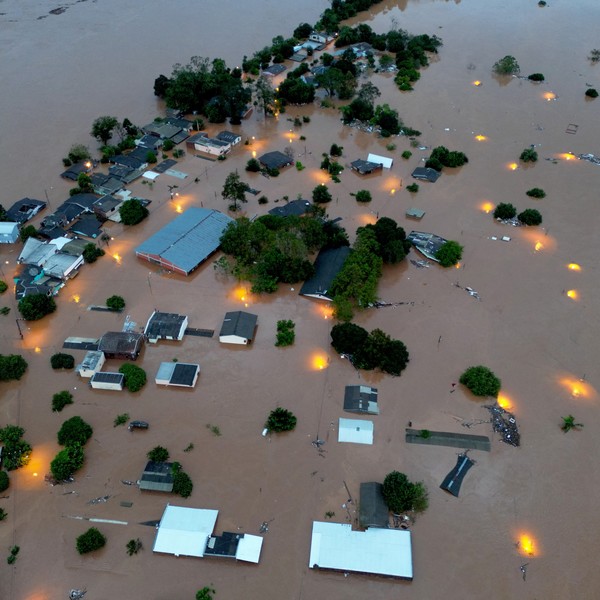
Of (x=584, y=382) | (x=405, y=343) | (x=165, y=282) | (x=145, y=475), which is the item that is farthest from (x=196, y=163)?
(x=584, y=382)

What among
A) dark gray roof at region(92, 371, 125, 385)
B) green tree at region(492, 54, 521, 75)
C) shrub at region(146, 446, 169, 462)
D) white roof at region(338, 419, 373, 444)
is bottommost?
white roof at region(338, 419, 373, 444)

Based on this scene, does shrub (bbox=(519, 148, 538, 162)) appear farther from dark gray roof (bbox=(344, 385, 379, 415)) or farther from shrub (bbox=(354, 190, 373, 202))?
dark gray roof (bbox=(344, 385, 379, 415))

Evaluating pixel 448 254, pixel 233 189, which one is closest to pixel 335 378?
pixel 448 254

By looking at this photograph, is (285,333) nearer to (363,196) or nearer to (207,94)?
(363,196)

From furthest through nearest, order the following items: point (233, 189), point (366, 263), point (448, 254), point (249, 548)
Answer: point (233, 189), point (448, 254), point (366, 263), point (249, 548)

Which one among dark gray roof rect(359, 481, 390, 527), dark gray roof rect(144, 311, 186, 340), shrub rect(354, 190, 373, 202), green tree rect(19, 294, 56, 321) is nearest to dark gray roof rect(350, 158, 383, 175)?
shrub rect(354, 190, 373, 202)

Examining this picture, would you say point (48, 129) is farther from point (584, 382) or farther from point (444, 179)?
point (584, 382)
